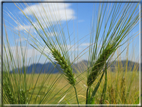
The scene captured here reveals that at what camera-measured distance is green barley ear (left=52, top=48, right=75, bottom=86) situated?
943 mm

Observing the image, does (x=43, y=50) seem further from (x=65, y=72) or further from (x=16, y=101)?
(x=16, y=101)

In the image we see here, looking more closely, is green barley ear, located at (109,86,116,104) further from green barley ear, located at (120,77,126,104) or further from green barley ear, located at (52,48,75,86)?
green barley ear, located at (52,48,75,86)

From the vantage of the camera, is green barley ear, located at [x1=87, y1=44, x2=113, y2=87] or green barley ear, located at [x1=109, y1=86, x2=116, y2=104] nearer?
green barley ear, located at [x1=87, y1=44, x2=113, y2=87]

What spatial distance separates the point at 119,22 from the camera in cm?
91

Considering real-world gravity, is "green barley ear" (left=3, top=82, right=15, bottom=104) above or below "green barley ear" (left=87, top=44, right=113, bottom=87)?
below

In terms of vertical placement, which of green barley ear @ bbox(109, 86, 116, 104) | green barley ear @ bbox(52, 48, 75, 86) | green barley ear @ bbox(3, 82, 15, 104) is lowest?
green barley ear @ bbox(109, 86, 116, 104)

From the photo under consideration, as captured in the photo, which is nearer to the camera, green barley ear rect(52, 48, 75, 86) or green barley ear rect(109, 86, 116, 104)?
green barley ear rect(52, 48, 75, 86)

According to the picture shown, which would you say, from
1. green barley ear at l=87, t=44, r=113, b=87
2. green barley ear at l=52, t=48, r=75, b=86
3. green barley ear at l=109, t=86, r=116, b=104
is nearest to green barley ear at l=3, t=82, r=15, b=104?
green barley ear at l=52, t=48, r=75, b=86

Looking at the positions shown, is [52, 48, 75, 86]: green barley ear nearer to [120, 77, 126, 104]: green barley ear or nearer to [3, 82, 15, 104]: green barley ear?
[3, 82, 15, 104]: green barley ear

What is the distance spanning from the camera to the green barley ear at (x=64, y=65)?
0.94 metres

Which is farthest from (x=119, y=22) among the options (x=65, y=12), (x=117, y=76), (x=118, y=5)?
(x=117, y=76)

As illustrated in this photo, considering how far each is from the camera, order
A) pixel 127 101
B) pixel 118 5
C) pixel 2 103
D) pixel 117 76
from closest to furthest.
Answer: pixel 2 103 < pixel 118 5 < pixel 127 101 < pixel 117 76

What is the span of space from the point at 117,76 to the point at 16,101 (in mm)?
950

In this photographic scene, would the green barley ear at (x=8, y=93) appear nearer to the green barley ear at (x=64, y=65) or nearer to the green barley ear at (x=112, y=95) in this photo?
the green barley ear at (x=64, y=65)
